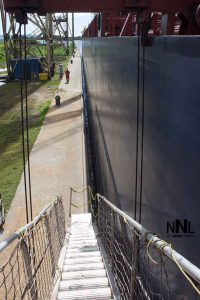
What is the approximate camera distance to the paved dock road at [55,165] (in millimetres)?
9459

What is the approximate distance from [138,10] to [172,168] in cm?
172

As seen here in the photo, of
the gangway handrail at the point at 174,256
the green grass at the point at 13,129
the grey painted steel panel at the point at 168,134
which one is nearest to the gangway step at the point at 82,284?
the grey painted steel panel at the point at 168,134

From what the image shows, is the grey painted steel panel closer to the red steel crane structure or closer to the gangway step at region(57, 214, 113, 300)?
the red steel crane structure

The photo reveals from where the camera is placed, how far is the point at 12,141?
15.4 m

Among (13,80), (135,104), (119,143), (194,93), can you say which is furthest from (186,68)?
(13,80)

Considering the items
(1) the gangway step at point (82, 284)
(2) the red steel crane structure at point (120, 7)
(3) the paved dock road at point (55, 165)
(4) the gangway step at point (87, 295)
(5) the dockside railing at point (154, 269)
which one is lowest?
(3) the paved dock road at point (55, 165)

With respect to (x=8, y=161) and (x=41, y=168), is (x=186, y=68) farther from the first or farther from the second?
(x=8, y=161)

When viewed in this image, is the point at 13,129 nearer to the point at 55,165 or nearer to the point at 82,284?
the point at 55,165

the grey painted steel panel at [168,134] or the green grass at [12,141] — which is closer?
the grey painted steel panel at [168,134]

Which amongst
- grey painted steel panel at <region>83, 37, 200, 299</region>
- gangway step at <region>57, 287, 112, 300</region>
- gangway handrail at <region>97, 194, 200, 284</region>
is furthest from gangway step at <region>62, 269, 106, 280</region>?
gangway handrail at <region>97, 194, 200, 284</region>

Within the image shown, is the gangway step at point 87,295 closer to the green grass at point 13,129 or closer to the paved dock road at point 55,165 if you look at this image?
the paved dock road at point 55,165

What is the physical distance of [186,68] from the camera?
341 centimetres

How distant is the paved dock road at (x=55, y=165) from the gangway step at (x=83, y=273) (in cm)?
268

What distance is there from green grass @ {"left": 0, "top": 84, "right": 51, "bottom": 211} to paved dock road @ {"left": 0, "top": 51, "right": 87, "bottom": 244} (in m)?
0.32
